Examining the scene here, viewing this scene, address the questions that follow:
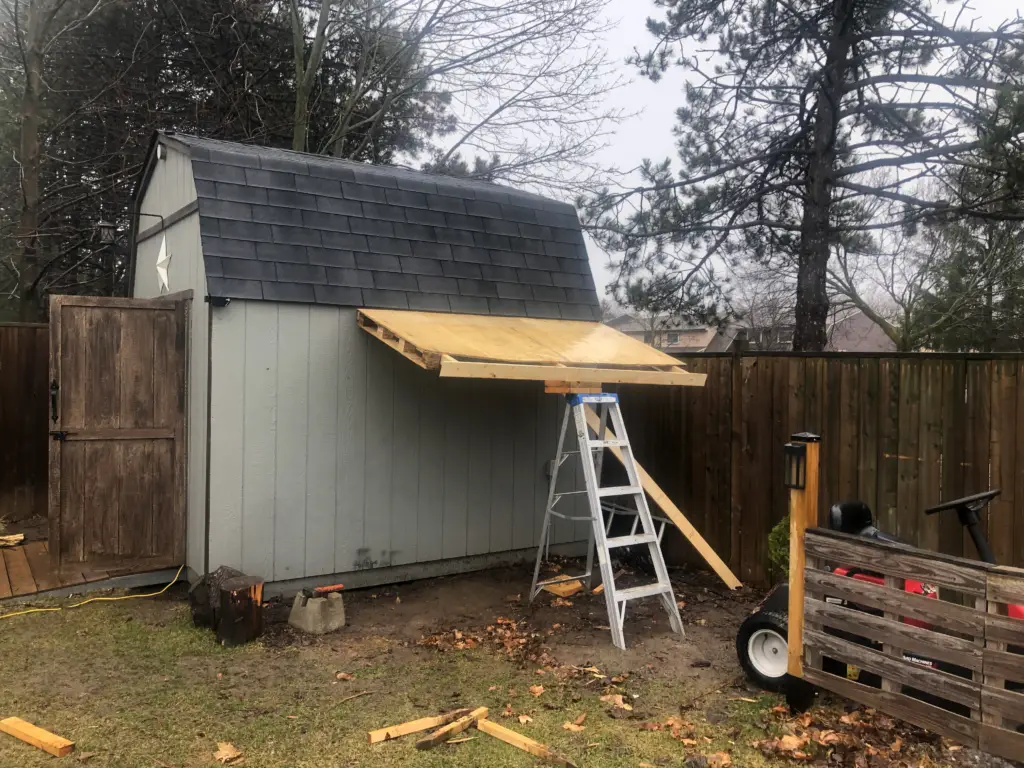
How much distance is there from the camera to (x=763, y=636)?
387 centimetres

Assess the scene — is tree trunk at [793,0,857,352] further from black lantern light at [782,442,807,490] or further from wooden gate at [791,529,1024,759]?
wooden gate at [791,529,1024,759]

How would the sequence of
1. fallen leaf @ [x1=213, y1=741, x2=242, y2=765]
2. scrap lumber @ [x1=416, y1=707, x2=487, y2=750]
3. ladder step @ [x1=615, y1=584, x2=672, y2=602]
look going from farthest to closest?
ladder step @ [x1=615, y1=584, x2=672, y2=602] → scrap lumber @ [x1=416, y1=707, x2=487, y2=750] → fallen leaf @ [x1=213, y1=741, x2=242, y2=765]

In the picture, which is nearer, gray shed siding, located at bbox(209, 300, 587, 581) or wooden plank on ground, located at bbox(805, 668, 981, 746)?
wooden plank on ground, located at bbox(805, 668, 981, 746)

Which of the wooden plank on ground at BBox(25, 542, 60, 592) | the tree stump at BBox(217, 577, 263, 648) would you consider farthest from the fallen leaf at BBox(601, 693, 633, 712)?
the wooden plank on ground at BBox(25, 542, 60, 592)

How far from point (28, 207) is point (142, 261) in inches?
140

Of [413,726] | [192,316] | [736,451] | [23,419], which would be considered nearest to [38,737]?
[413,726]

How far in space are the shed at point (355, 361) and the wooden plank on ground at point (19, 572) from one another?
1067 millimetres

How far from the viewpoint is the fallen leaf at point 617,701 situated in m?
3.60

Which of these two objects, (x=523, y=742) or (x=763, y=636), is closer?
(x=523, y=742)

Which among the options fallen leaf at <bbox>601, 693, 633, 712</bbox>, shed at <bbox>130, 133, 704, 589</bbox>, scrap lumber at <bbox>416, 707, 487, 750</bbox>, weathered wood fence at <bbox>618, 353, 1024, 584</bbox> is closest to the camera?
scrap lumber at <bbox>416, 707, 487, 750</bbox>

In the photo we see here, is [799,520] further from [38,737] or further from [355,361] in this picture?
[38,737]

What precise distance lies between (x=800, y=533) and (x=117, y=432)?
15.0ft

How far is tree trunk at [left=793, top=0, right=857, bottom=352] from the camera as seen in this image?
9242 mm

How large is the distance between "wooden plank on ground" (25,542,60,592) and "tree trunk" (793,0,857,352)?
8.56 metres
